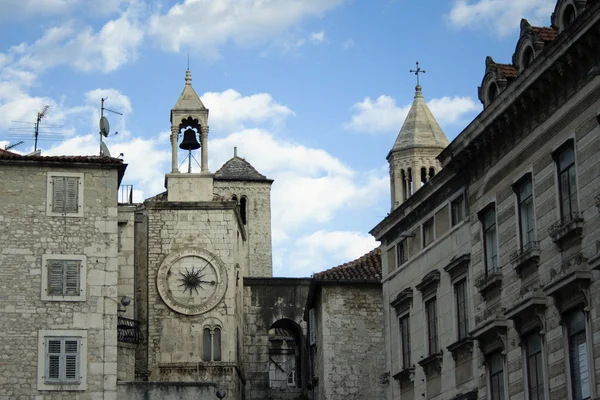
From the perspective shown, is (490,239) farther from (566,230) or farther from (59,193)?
(59,193)

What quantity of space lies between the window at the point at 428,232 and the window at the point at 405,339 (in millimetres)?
2435

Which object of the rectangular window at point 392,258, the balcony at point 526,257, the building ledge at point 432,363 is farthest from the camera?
the rectangular window at point 392,258

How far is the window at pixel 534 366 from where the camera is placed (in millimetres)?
27686

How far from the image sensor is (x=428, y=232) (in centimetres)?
3641

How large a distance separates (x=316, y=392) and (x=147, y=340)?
834 centimetres

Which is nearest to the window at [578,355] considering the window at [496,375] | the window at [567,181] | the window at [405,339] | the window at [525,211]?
the window at [567,181]

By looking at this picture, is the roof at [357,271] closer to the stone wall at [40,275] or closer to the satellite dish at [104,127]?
the satellite dish at [104,127]

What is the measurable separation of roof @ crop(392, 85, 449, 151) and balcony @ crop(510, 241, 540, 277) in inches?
947

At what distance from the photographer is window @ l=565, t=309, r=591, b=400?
1001 inches

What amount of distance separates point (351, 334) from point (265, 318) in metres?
16.3

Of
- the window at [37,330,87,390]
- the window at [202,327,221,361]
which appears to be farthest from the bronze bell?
the window at [37,330,87,390]

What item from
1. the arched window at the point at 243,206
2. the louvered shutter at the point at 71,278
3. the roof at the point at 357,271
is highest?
the arched window at the point at 243,206

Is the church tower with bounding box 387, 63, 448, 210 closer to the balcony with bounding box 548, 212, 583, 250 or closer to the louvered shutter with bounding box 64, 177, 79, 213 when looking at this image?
the louvered shutter with bounding box 64, 177, 79, 213

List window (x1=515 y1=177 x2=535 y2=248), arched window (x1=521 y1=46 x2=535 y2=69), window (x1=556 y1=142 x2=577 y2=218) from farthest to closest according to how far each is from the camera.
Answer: arched window (x1=521 y1=46 x2=535 y2=69)
window (x1=515 y1=177 x2=535 y2=248)
window (x1=556 y1=142 x2=577 y2=218)
